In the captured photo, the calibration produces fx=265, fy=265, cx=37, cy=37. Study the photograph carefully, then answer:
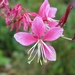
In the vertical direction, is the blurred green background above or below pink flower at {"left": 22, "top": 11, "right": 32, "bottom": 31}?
below

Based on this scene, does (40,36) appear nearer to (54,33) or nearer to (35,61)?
(54,33)

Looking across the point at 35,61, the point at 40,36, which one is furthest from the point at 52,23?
the point at 35,61

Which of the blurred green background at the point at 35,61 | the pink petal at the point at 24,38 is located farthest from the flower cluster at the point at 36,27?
the blurred green background at the point at 35,61

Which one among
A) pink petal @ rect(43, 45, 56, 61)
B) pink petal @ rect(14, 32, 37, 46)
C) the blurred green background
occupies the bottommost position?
the blurred green background

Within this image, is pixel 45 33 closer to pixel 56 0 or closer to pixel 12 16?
pixel 12 16

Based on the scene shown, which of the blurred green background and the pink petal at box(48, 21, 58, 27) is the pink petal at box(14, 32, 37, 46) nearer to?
the pink petal at box(48, 21, 58, 27)

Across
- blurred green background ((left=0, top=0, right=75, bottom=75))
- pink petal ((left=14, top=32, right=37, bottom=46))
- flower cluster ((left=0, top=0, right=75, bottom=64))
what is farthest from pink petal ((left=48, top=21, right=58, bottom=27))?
blurred green background ((left=0, top=0, right=75, bottom=75))

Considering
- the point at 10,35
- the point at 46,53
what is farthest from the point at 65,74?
the point at 46,53

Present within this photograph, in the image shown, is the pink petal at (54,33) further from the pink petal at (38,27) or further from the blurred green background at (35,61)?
the blurred green background at (35,61)
